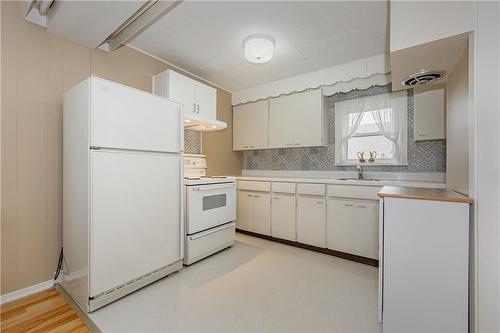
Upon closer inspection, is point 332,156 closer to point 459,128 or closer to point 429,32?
point 459,128

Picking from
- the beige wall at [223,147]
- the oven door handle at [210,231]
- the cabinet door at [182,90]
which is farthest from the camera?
the beige wall at [223,147]

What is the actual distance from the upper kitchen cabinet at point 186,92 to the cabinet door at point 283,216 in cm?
150

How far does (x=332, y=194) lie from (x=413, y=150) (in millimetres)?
1130

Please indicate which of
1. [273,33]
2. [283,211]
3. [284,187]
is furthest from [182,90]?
[283,211]

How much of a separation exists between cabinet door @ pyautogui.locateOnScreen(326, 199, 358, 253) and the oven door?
4.00 ft

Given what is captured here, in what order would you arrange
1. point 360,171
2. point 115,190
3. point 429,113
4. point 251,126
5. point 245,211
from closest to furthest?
point 115,190 < point 429,113 < point 360,171 < point 245,211 < point 251,126

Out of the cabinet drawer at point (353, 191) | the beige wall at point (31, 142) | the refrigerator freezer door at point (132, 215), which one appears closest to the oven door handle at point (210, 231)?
the refrigerator freezer door at point (132, 215)

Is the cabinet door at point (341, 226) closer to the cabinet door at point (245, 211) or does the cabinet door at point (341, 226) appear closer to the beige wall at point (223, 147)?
the cabinet door at point (245, 211)

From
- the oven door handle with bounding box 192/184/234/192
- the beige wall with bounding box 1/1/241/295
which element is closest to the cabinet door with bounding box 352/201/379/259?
the oven door handle with bounding box 192/184/234/192

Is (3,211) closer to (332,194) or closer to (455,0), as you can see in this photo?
(332,194)

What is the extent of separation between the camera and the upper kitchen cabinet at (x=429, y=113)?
2527 mm

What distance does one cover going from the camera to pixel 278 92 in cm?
363

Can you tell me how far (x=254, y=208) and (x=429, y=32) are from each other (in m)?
2.71

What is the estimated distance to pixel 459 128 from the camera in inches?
66.6
